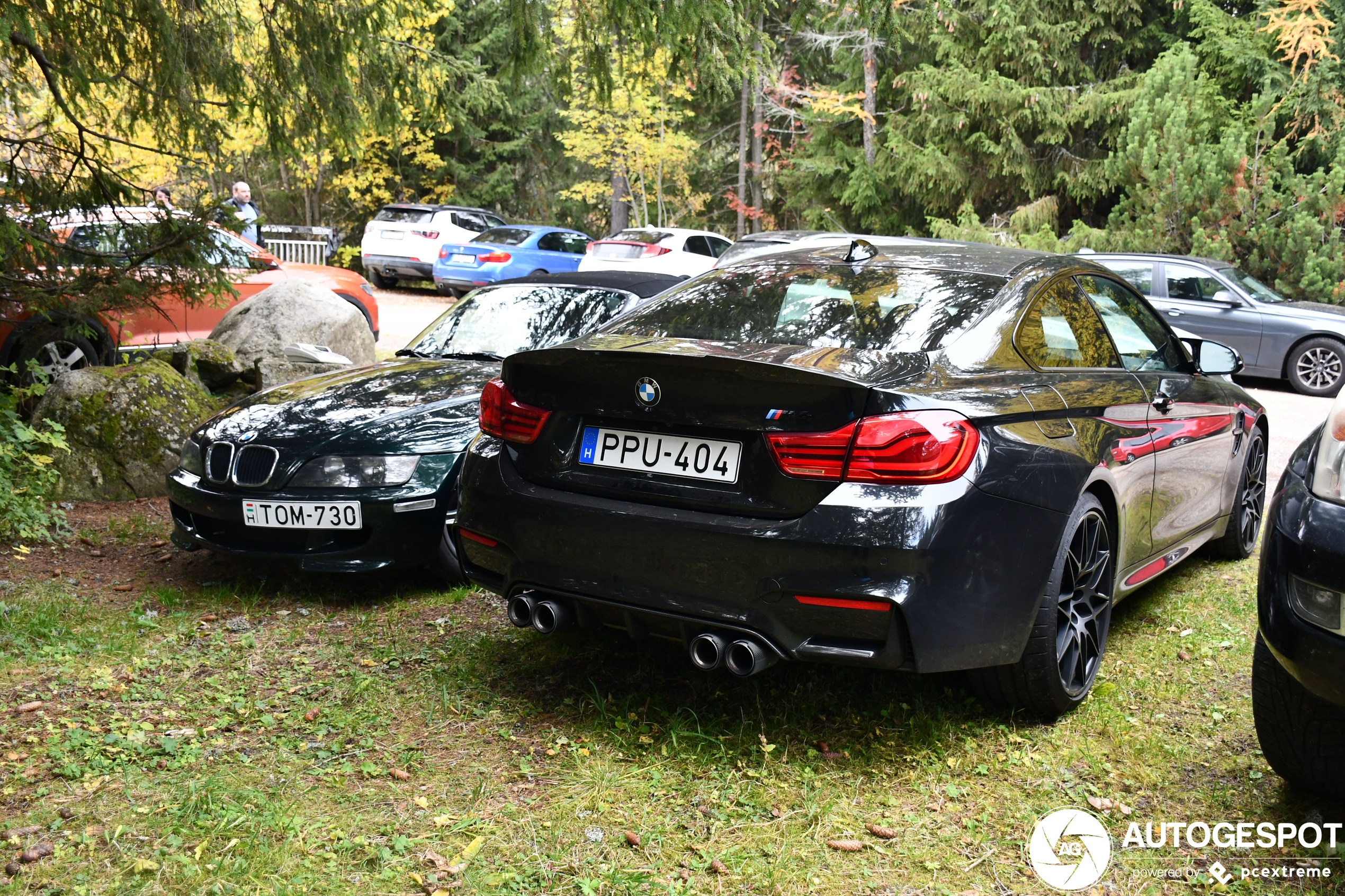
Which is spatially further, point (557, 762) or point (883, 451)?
point (557, 762)

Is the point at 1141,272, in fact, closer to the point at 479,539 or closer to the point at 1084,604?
the point at 1084,604

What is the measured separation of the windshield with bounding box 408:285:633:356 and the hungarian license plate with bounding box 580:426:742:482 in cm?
249

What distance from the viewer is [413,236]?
76.4 feet

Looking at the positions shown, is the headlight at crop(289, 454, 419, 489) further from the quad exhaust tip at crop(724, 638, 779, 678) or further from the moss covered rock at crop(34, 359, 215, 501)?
the moss covered rock at crop(34, 359, 215, 501)

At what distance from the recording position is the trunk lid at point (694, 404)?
3.01 metres

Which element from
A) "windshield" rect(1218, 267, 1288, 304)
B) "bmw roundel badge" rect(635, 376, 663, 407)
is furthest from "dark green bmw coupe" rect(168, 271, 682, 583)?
"windshield" rect(1218, 267, 1288, 304)

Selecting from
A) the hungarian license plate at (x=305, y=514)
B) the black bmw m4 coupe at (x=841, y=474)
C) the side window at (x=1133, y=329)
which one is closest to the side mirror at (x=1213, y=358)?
the side window at (x=1133, y=329)

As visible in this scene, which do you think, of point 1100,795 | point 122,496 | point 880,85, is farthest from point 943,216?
point 1100,795

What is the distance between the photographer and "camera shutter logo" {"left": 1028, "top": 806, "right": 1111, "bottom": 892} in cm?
277

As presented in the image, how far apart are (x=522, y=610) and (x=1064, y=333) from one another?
2.09 m

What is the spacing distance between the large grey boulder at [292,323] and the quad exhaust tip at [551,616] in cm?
594

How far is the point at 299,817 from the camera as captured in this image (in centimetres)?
297

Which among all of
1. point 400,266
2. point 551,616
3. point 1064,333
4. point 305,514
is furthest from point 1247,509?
point 400,266

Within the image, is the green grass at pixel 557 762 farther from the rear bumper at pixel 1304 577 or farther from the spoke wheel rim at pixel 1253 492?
the spoke wheel rim at pixel 1253 492
